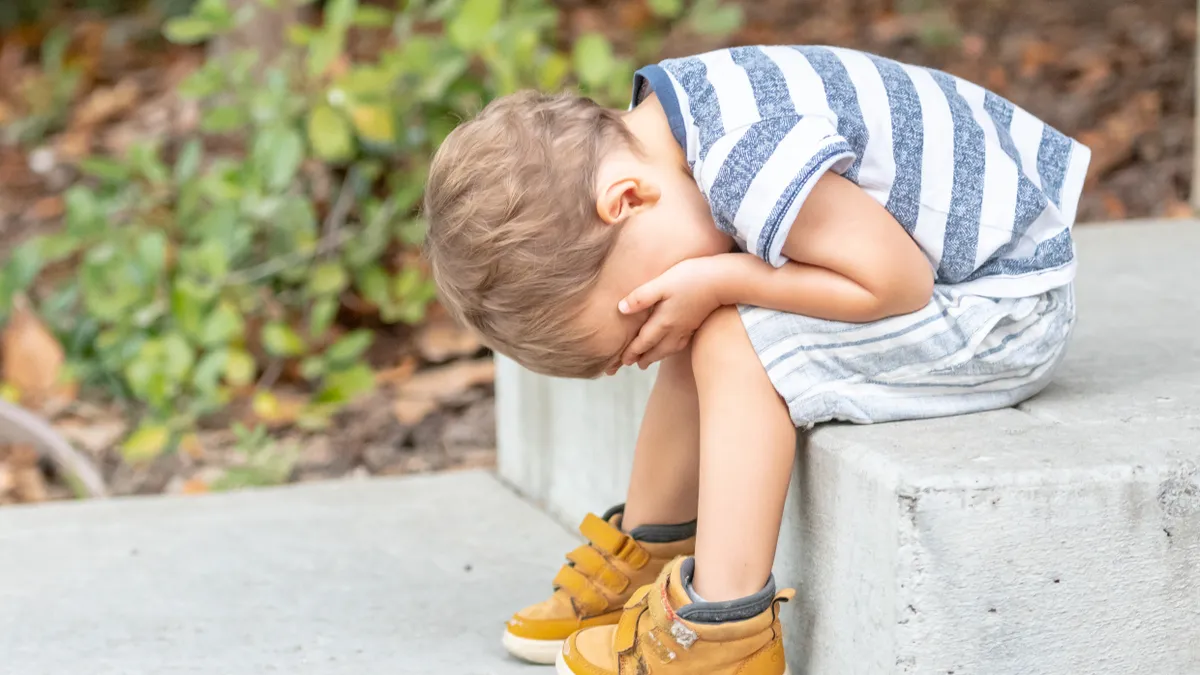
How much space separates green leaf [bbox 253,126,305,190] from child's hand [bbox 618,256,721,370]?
1.77 metres

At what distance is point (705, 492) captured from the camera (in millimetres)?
1421

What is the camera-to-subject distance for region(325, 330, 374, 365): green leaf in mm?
3158

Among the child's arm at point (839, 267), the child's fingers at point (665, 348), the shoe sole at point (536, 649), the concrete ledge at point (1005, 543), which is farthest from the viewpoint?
the shoe sole at point (536, 649)

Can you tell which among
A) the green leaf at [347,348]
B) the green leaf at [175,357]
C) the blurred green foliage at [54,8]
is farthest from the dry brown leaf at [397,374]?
the blurred green foliage at [54,8]

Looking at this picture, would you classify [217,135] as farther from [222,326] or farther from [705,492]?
[705,492]

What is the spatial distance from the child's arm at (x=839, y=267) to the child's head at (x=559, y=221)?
0.08m

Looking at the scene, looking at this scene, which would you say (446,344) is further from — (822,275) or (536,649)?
(822,275)

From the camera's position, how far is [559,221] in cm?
142

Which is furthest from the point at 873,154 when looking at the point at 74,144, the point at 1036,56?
the point at 74,144

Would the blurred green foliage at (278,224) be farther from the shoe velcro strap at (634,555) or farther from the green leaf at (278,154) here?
the shoe velcro strap at (634,555)

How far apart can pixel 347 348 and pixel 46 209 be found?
1689 mm

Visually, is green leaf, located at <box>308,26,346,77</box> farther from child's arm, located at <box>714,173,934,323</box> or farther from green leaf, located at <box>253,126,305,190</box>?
child's arm, located at <box>714,173,934,323</box>

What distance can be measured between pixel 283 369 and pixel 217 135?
3.97 ft

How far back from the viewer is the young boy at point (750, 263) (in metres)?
1.40
